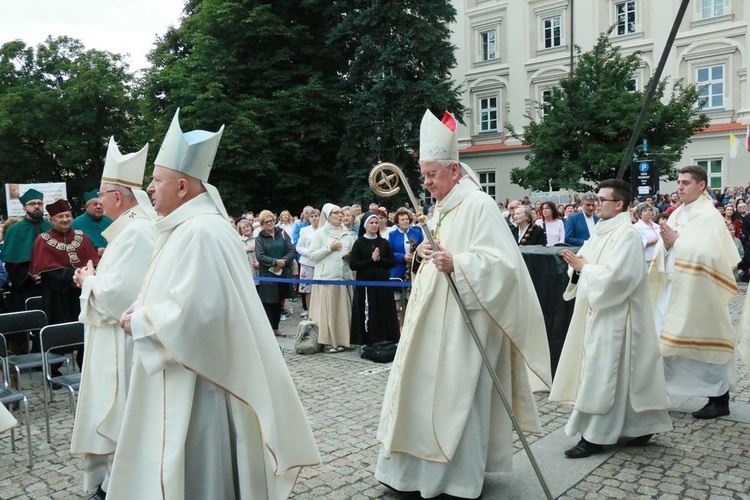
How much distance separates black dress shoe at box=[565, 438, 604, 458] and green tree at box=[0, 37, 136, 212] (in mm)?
33625

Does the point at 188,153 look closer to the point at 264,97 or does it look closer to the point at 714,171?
the point at 264,97

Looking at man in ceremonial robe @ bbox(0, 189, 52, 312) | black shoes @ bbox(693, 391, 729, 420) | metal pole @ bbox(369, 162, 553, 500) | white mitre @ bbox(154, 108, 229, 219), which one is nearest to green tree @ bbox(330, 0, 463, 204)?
man in ceremonial robe @ bbox(0, 189, 52, 312)

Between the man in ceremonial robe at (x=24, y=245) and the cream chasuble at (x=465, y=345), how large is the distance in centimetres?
608

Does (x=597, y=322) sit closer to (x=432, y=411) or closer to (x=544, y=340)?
(x=544, y=340)

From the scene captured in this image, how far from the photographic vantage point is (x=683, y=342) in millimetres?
5918

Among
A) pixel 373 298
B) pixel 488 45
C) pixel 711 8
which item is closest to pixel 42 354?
pixel 373 298

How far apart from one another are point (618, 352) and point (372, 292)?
438cm

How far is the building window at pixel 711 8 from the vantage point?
30.1 m

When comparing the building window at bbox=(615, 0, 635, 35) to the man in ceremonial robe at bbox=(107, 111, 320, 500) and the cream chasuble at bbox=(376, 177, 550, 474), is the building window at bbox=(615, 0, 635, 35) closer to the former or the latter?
the cream chasuble at bbox=(376, 177, 550, 474)

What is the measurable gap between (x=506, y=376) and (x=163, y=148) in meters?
2.42

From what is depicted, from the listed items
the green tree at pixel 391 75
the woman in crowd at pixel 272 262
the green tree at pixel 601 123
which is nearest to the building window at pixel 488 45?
the green tree at pixel 391 75

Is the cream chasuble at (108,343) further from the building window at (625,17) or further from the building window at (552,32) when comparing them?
the building window at (552,32)

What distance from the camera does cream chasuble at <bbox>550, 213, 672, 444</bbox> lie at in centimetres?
488

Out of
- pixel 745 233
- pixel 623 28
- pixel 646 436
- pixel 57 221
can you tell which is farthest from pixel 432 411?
pixel 623 28
